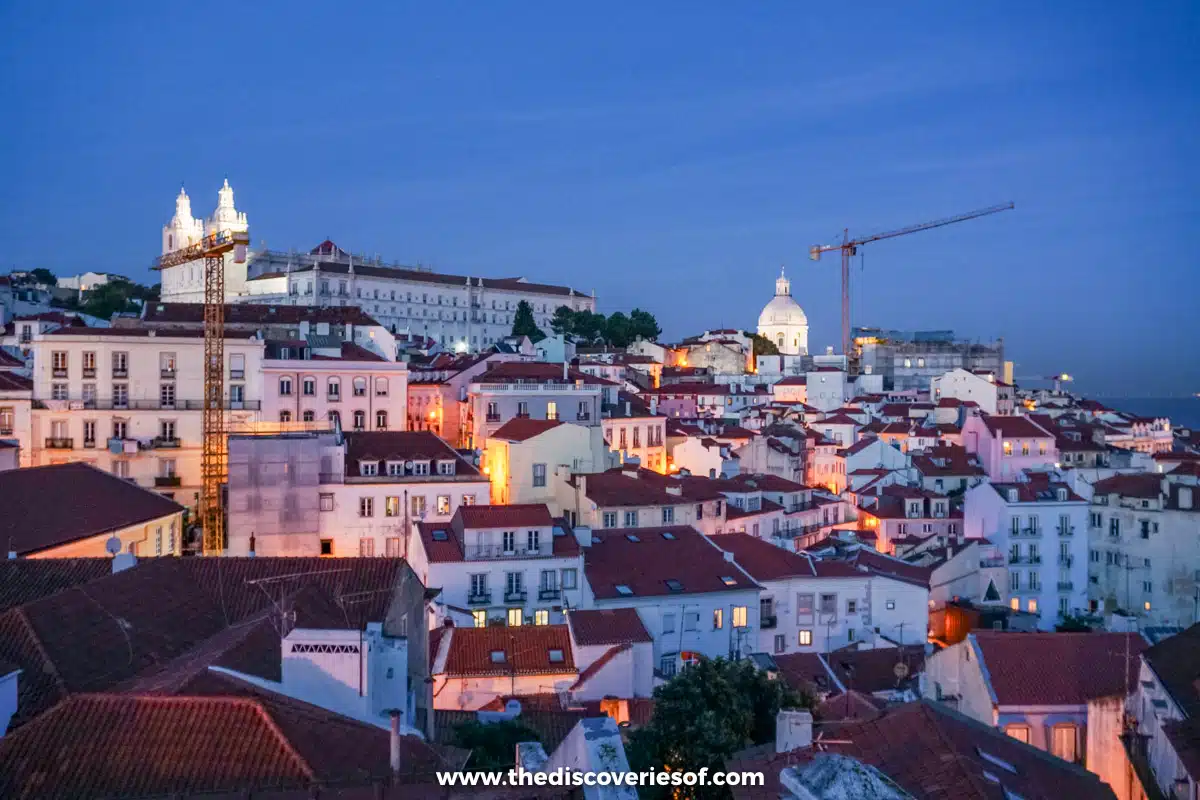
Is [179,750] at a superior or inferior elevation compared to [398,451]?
inferior

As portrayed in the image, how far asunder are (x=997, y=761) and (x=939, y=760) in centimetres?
121

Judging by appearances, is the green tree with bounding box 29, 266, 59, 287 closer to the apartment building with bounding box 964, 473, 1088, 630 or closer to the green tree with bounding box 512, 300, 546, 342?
the green tree with bounding box 512, 300, 546, 342

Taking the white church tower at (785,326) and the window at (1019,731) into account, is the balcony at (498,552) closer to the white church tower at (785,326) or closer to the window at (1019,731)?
the window at (1019,731)

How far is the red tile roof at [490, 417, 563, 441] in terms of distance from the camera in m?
38.2

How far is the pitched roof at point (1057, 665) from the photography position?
1620 cm

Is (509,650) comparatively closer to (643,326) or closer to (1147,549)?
(1147,549)

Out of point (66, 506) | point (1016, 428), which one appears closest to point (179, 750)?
point (66, 506)

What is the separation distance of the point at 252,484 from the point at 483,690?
12.7 meters

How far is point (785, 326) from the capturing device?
125 meters

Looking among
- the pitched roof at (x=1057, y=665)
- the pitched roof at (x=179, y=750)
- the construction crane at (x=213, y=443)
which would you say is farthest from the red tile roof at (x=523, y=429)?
the pitched roof at (x=179, y=750)

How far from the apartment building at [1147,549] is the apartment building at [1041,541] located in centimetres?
65

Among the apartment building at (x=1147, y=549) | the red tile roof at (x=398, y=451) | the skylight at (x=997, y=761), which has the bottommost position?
the apartment building at (x=1147, y=549)

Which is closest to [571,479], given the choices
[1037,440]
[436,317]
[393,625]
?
[393,625]

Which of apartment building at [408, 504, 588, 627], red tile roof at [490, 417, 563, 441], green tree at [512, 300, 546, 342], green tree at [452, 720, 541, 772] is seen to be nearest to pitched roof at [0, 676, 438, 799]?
green tree at [452, 720, 541, 772]
